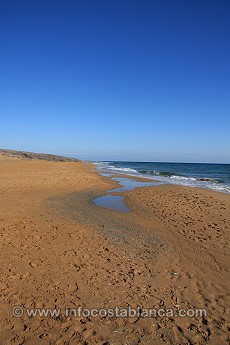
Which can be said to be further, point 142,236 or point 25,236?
point 142,236

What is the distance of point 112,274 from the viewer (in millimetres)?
5953

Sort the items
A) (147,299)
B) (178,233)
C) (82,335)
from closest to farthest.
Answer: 1. (82,335)
2. (147,299)
3. (178,233)

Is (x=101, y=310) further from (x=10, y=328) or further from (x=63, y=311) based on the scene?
(x=10, y=328)

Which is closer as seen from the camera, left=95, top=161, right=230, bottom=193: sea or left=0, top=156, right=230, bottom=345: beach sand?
left=0, top=156, right=230, bottom=345: beach sand

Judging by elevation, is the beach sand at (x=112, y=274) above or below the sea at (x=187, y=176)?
below

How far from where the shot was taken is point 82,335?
400 cm

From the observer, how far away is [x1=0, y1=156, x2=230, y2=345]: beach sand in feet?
13.6

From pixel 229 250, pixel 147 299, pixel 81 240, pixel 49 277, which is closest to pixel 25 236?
pixel 81 240

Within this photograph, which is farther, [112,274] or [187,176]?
[187,176]

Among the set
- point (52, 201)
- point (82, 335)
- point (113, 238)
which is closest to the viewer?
point (82, 335)

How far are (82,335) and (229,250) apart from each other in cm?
583

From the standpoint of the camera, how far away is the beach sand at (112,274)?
414 cm

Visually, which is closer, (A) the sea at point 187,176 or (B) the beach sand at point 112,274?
(B) the beach sand at point 112,274

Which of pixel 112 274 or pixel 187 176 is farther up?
pixel 187 176
